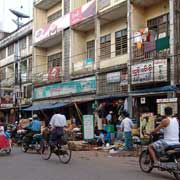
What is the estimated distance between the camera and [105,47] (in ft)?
90.4

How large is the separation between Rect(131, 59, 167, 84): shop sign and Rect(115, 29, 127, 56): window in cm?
364

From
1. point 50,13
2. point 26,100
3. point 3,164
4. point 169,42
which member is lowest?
point 3,164

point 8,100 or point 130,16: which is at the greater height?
point 130,16

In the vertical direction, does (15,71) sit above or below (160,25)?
below

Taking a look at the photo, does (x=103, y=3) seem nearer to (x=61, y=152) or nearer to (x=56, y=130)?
(x=56, y=130)

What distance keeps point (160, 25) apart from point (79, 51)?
9.16 meters

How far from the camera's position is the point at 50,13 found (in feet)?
120

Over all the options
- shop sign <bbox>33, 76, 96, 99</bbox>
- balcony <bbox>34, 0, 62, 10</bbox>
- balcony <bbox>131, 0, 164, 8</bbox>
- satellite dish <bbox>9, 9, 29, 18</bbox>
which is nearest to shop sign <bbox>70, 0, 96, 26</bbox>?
balcony <bbox>131, 0, 164, 8</bbox>

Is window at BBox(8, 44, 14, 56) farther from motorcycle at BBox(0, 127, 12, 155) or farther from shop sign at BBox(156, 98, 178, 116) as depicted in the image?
shop sign at BBox(156, 98, 178, 116)

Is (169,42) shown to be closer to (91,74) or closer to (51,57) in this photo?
(91,74)

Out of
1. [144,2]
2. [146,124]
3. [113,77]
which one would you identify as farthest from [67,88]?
[146,124]

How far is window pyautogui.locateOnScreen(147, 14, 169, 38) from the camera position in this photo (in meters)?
22.2

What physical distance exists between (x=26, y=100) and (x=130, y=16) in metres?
17.1

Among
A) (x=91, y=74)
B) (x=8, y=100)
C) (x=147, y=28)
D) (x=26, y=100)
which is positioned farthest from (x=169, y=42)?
(x=8, y=100)
